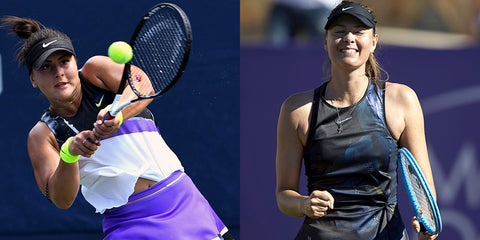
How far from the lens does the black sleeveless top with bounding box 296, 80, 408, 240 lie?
2.24 metres

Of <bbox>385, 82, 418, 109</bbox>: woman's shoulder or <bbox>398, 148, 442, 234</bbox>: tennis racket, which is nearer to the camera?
<bbox>398, 148, 442, 234</bbox>: tennis racket

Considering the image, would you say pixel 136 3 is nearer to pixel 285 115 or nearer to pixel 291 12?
pixel 291 12

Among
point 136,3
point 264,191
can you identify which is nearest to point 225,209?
point 264,191

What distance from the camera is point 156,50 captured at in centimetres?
260

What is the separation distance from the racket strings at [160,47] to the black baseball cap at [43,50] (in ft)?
0.82

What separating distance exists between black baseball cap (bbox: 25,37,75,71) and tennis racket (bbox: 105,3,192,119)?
238mm

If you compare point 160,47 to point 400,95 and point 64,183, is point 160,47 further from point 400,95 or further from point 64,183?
point 400,95

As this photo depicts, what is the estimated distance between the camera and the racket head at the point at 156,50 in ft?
7.95

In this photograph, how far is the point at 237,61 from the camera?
366cm

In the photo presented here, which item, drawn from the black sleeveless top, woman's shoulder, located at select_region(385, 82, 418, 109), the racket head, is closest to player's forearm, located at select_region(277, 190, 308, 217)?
the black sleeveless top

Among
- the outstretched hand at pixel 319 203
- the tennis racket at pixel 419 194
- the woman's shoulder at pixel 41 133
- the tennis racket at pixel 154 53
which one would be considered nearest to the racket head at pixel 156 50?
the tennis racket at pixel 154 53

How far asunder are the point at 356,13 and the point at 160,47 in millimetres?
741

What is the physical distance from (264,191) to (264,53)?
72 centimetres

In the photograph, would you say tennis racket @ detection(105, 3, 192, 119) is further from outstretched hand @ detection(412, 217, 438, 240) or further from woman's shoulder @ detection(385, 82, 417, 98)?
outstretched hand @ detection(412, 217, 438, 240)
